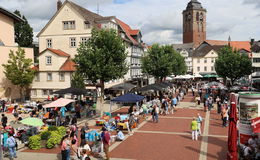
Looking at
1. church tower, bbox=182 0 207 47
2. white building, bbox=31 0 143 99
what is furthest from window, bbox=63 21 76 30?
church tower, bbox=182 0 207 47

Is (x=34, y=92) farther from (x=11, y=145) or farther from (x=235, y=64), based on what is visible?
(x=235, y=64)

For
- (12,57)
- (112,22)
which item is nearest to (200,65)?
(112,22)

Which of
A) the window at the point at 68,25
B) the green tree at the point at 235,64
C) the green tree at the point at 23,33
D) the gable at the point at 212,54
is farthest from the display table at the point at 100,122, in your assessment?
the gable at the point at 212,54

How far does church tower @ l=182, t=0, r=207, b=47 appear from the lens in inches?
4606

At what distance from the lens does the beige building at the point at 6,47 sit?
34.6 m

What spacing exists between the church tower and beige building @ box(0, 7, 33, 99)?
298 ft

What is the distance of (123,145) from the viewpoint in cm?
1484

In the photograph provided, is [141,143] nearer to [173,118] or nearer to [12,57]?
[173,118]

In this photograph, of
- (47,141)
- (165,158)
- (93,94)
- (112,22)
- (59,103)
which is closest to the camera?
(165,158)

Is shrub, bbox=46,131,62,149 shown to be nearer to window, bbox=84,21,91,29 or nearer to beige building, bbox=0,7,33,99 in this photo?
beige building, bbox=0,7,33,99

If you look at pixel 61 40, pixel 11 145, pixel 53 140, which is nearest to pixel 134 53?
pixel 61 40

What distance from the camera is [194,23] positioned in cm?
11712

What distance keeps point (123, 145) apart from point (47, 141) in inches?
171

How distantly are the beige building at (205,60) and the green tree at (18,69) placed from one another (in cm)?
6329
